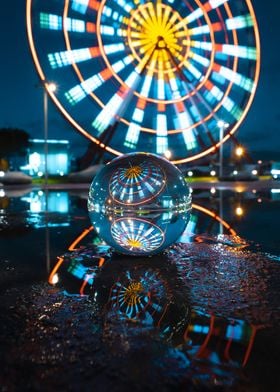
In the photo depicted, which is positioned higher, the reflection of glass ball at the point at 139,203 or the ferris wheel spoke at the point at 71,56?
the ferris wheel spoke at the point at 71,56

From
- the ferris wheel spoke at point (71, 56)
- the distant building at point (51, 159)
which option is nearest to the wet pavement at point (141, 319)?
the ferris wheel spoke at point (71, 56)

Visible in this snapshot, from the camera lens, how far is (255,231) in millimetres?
9195

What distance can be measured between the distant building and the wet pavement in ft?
210

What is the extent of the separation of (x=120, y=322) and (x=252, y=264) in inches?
114

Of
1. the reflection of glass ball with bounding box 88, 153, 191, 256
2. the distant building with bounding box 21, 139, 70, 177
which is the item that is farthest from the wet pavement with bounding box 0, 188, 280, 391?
the distant building with bounding box 21, 139, 70, 177

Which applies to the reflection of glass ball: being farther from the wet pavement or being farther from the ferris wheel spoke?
the ferris wheel spoke

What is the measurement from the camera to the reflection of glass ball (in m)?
5.92

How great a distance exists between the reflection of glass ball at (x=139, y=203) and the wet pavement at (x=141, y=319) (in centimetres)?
37

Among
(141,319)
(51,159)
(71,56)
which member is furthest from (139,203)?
(51,159)

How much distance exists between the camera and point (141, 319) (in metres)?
3.82

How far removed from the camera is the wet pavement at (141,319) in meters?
2.80

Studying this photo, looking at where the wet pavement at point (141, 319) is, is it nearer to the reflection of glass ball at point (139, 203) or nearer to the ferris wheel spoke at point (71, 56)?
the reflection of glass ball at point (139, 203)

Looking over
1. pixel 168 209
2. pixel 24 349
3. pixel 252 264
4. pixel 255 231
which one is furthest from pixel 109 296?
pixel 255 231

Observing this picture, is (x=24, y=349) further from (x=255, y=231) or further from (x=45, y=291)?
(x=255, y=231)
